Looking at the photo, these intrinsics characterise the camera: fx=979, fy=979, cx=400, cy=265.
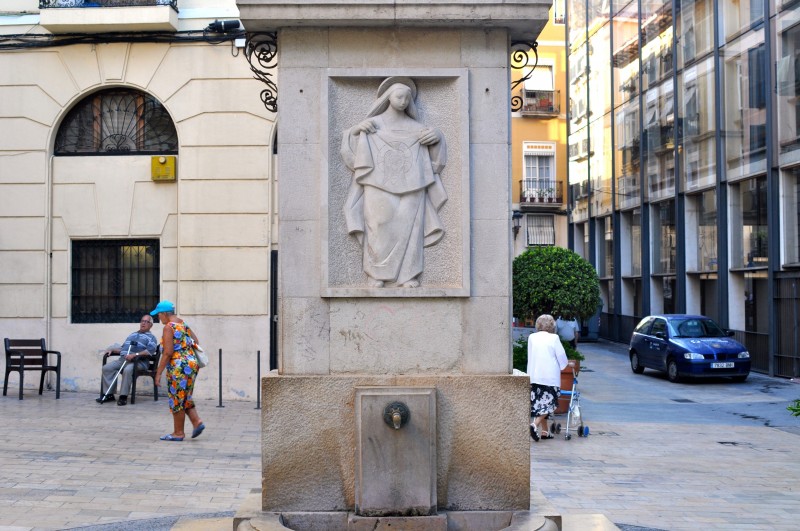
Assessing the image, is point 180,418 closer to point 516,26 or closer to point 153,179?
point 153,179

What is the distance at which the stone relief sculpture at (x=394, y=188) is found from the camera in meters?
6.17

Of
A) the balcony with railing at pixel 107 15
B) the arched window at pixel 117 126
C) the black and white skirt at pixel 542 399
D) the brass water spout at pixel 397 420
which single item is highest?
the balcony with railing at pixel 107 15

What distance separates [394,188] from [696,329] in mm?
19412

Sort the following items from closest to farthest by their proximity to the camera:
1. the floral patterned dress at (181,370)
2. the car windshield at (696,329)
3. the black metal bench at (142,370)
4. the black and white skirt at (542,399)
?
the floral patterned dress at (181,370) → the black and white skirt at (542,399) → the black metal bench at (142,370) → the car windshield at (696,329)

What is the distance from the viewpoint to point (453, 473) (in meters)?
6.05

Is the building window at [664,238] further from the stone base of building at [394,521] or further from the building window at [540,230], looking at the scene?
the stone base of building at [394,521]

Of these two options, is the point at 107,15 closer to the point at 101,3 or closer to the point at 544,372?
the point at 101,3

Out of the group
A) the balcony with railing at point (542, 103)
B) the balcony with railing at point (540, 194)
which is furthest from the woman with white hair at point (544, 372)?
the balcony with railing at point (542, 103)

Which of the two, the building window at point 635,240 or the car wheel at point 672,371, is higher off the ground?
the building window at point 635,240

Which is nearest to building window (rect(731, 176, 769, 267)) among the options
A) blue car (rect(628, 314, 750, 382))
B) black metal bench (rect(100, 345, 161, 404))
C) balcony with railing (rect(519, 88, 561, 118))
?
blue car (rect(628, 314, 750, 382))

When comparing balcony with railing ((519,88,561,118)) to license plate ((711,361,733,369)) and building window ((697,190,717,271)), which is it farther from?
license plate ((711,361,733,369))

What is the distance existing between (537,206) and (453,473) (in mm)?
44249

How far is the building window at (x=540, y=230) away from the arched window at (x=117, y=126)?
34.3m

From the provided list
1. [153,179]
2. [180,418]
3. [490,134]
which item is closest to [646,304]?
[153,179]
